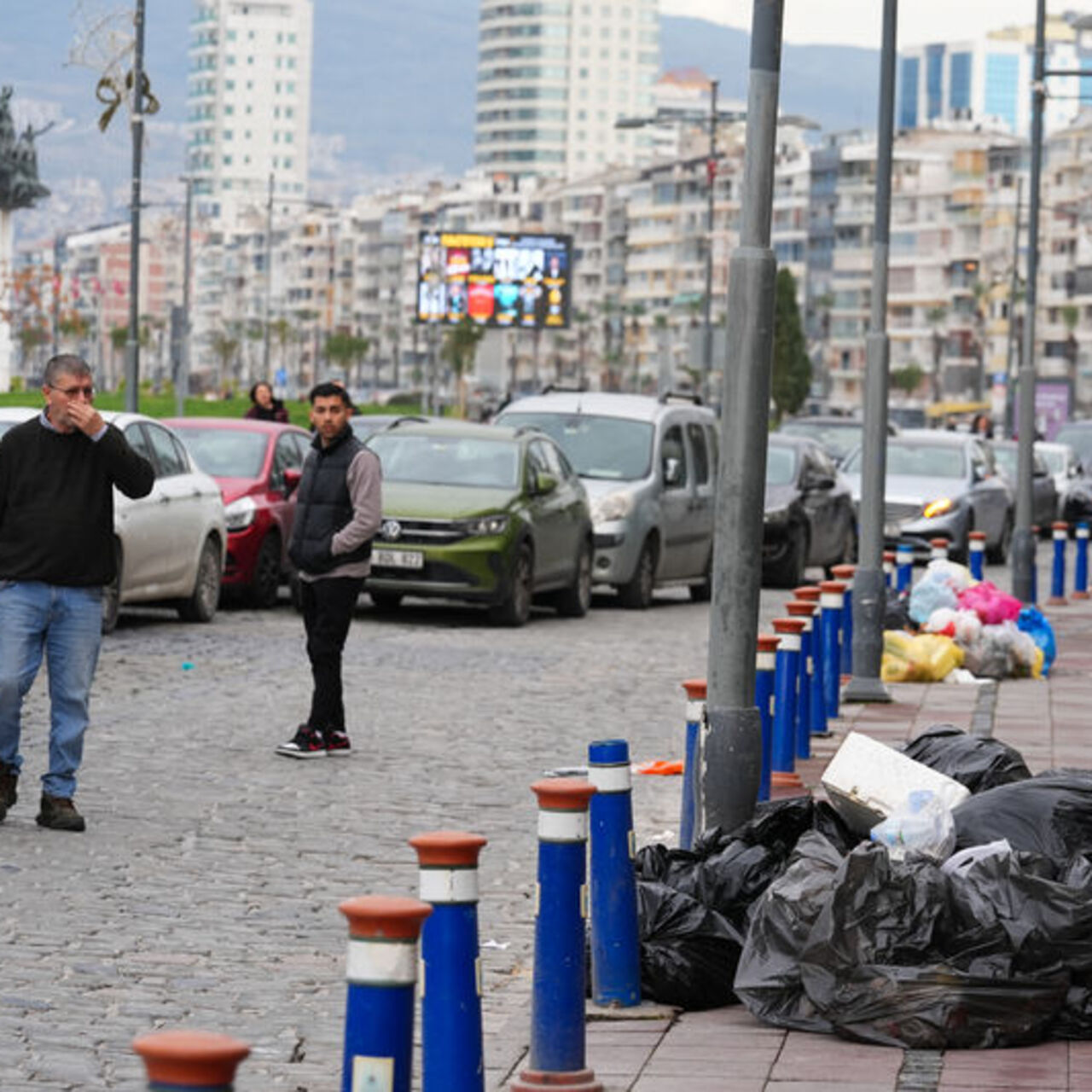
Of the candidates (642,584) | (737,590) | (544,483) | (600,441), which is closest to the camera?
(737,590)

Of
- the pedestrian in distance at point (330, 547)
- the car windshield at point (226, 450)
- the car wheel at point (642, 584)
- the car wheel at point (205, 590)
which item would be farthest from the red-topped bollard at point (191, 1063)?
the car wheel at point (642, 584)

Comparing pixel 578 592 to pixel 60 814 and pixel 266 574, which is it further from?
pixel 60 814

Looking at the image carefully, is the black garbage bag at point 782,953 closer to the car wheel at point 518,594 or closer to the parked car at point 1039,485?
the car wheel at point 518,594

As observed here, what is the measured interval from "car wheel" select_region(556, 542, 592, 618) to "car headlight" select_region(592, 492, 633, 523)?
0.80 metres

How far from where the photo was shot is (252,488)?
25875 mm

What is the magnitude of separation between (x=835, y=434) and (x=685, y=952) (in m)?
39.6

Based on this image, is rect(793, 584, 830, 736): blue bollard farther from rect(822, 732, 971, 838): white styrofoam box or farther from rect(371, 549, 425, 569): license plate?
rect(371, 549, 425, 569): license plate

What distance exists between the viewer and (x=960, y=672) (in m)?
20.8

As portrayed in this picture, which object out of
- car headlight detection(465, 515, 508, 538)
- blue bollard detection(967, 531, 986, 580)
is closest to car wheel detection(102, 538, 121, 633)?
car headlight detection(465, 515, 508, 538)

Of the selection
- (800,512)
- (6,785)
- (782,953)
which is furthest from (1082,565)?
(782,953)

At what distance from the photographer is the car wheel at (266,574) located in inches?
1017

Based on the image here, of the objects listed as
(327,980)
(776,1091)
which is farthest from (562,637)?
(776,1091)

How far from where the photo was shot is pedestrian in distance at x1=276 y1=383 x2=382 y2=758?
15.0 meters

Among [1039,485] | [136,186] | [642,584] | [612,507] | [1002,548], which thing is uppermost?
[136,186]
